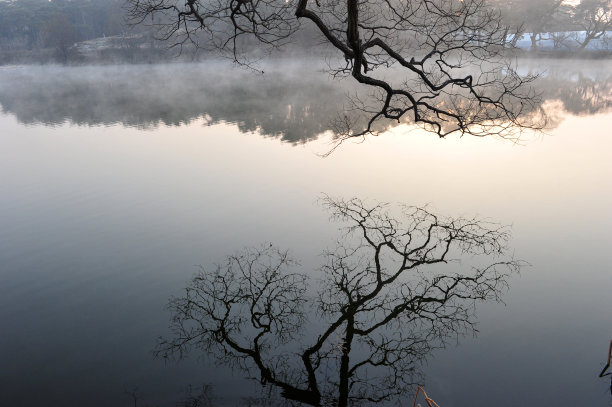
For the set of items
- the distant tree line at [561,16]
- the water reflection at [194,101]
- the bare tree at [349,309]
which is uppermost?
the distant tree line at [561,16]

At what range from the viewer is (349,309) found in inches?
290

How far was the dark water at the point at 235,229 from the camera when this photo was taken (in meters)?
5.93

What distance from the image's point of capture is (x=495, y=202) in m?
11.4

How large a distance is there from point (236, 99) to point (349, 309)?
26311 millimetres

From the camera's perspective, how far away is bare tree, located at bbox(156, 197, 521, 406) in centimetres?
607

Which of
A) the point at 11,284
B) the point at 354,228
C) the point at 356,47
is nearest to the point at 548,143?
the point at 354,228

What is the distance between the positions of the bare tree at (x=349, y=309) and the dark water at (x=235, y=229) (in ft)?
1.14

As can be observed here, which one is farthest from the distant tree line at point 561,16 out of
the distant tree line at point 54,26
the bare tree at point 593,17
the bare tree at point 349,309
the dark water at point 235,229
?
the distant tree line at point 54,26

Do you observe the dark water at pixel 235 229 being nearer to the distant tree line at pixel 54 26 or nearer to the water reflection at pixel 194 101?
the water reflection at pixel 194 101

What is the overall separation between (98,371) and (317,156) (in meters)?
11.3

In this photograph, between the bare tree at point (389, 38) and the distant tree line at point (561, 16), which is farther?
the distant tree line at point (561, 16)

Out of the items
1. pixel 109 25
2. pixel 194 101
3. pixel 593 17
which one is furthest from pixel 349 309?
pixel 109 25

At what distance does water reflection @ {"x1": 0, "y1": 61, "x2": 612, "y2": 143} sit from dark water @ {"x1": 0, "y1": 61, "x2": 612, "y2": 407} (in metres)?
0.49

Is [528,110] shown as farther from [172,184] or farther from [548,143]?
[172,184]
